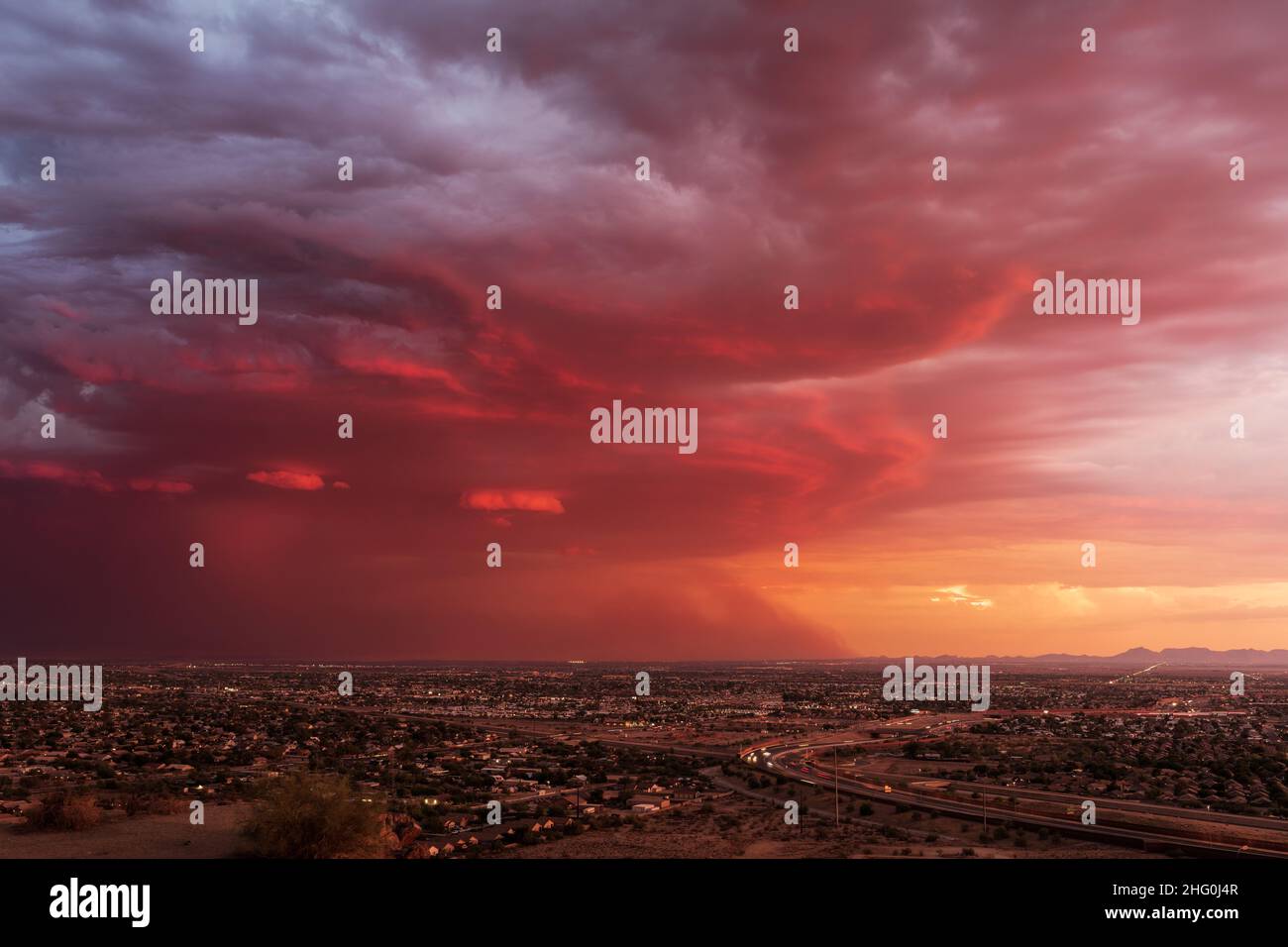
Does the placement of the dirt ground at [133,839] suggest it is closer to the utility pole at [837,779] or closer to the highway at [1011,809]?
the utility pole at [837,779]

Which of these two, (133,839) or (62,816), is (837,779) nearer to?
(133,839)

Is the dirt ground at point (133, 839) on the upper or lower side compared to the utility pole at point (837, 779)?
upper

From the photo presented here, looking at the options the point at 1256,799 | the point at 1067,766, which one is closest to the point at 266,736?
the point at 1067,766

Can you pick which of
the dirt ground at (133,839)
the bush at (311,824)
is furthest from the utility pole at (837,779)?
the dirt ground at (133,839)
